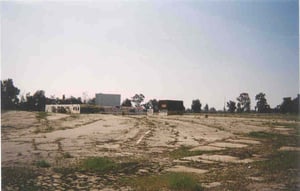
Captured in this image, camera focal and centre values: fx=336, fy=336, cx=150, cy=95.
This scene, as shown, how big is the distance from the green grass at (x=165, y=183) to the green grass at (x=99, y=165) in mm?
699

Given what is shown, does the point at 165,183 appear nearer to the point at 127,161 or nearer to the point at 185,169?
the point at 185,169

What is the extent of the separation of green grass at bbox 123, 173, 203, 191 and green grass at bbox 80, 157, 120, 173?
0.70 metres

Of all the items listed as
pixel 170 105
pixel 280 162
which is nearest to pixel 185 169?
pixel 280 162

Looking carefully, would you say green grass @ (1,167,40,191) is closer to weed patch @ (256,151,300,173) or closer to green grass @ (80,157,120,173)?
Result: green grass @ (80,157,120,173)

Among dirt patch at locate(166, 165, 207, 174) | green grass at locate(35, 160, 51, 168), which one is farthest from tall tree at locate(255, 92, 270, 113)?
green grass at locate(35, 160, 51, 168)

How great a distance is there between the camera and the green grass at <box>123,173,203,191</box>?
468 centimetres

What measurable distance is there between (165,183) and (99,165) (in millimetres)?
1441

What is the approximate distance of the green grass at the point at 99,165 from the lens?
224 inches

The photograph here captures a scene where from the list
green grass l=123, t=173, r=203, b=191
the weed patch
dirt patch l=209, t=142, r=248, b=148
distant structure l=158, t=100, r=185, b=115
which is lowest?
green grass l=123, t=173, r=203, b=191

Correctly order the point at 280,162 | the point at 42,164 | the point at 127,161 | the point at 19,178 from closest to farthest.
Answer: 1. the point at 19,178
2. the point at 42,164
3. the point at 127,161
4. the point at 280,162

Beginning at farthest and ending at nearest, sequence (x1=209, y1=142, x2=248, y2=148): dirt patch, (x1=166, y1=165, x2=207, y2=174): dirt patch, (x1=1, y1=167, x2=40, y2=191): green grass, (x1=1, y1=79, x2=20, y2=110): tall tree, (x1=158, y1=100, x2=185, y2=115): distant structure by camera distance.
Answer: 1. (x1=158, y1=100, x2=185, y2=115): distant structure
2. (x1=209, y1=142, x2=248, y2=148): dirt patch
3. (x1=1, y1=79, x2=20, y2=110): tall tree
4. (x1=166, y1=165, x2=207, y2=174): dirt patch
5. (x1=1, y1=167, x2=40, y2=191): green grass

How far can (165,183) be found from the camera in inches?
195

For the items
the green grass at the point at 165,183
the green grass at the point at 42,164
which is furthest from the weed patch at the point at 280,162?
the green grass at the point at 42,164

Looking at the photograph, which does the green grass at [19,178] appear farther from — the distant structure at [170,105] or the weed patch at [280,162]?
the distant structure at [170,105]
